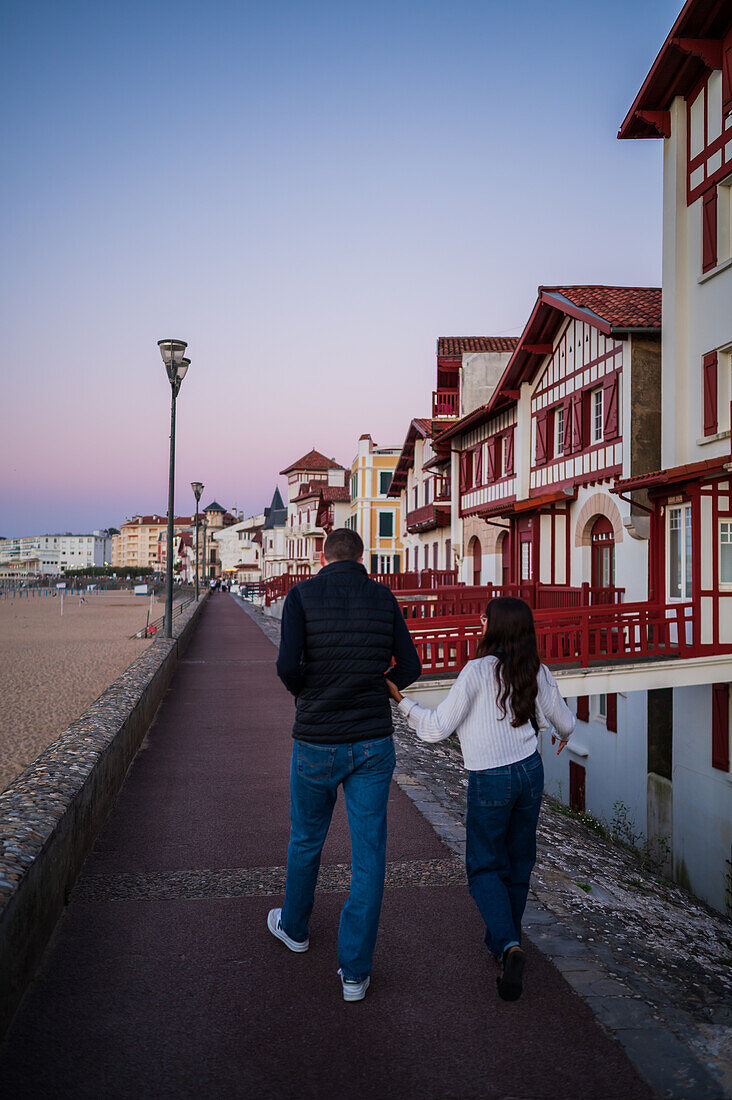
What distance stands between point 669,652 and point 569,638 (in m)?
1.37

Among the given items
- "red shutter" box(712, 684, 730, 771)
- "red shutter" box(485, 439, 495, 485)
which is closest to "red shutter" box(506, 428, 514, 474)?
"red shutter" box(485, 439, 495, 485)

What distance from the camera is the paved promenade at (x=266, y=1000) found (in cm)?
285

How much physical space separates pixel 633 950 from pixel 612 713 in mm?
11535

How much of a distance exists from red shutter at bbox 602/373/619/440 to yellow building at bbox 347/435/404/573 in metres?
32.1

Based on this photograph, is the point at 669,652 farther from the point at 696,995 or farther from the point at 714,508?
the point at 696,995

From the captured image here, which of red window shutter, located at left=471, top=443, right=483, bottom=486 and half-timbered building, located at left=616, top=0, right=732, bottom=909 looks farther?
red window shutter, located at left=471, top=443, right=483, bottom=486

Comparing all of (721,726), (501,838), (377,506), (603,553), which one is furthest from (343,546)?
(377,506)

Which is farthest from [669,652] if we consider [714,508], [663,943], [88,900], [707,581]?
[88,900]

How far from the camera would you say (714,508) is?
11375 mm

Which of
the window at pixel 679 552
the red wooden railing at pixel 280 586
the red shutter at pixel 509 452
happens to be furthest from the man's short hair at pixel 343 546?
the red wooden railing at pixel 280 586

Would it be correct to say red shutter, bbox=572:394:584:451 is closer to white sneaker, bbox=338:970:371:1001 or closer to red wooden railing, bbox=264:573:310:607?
white sneaker, bbox=338:970:371:1001

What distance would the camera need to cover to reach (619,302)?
15.9 meters

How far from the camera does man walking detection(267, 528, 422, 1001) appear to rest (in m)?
3.42

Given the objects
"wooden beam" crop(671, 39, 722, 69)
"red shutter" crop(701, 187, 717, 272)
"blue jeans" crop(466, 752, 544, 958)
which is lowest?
"blue jeans" crop(466, 752, 544, 958)
